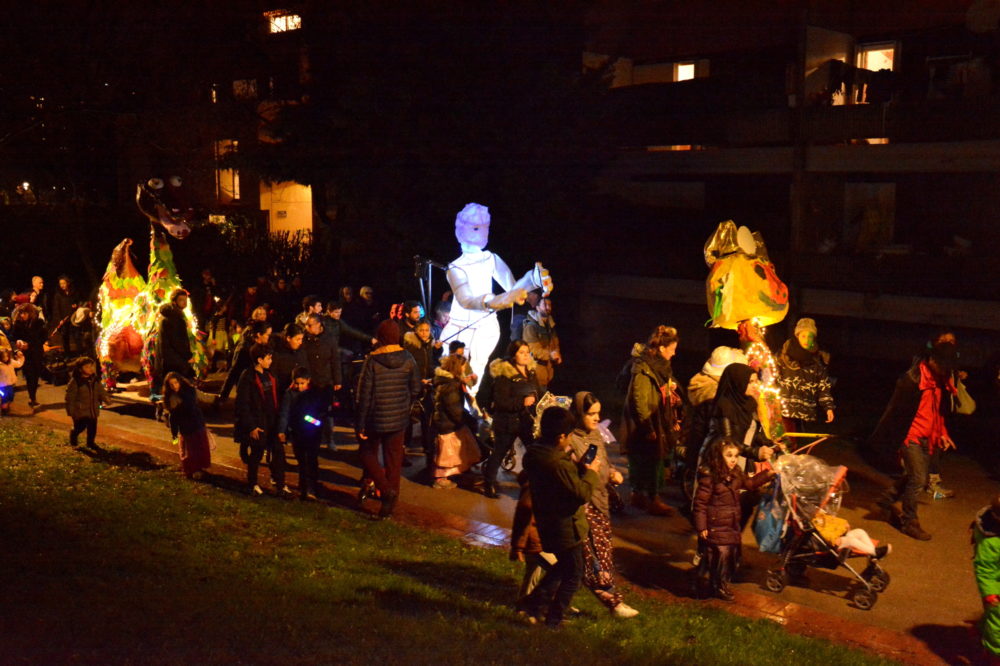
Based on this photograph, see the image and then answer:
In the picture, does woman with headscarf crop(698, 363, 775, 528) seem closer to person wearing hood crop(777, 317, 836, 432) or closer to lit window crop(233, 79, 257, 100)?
person wearing hood crop(777, 317, 836, 432)

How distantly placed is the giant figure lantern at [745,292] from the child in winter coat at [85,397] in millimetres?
7165

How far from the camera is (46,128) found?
23.6 meters

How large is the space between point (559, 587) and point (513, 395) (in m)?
3.45

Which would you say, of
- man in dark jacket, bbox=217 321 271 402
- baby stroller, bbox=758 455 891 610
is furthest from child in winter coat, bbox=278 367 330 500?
baby stroller, bbox=758 455 891 610

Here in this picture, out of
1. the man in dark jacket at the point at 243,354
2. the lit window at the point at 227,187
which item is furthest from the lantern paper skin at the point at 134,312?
the lit window at the point at 227,187

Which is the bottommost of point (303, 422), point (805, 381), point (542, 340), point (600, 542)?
point (600, 542)

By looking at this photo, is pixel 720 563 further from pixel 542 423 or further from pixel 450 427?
pixel 450 427

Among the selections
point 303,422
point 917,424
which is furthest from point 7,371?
point 917,424

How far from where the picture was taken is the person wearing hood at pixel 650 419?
9.64m

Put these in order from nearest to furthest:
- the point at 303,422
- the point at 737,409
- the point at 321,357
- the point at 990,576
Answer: the point at 990,576
the point at 737,409
the point at 303,422
the point at 321,357

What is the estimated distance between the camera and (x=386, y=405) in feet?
31.1

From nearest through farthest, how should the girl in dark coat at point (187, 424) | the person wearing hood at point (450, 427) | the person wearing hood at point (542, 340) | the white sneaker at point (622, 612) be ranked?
1. the white sneaker at point (622, 612)
2. the person wearing hood at point (450, 427)
3. the girl in dark coat at point (187, 424)
4. the person wearing hood at point (542, 340)

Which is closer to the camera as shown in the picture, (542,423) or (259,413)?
(542,423)

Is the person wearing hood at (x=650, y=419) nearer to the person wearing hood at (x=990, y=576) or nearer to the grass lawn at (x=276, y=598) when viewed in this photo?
the grass lawn at (x=276, y=598)
